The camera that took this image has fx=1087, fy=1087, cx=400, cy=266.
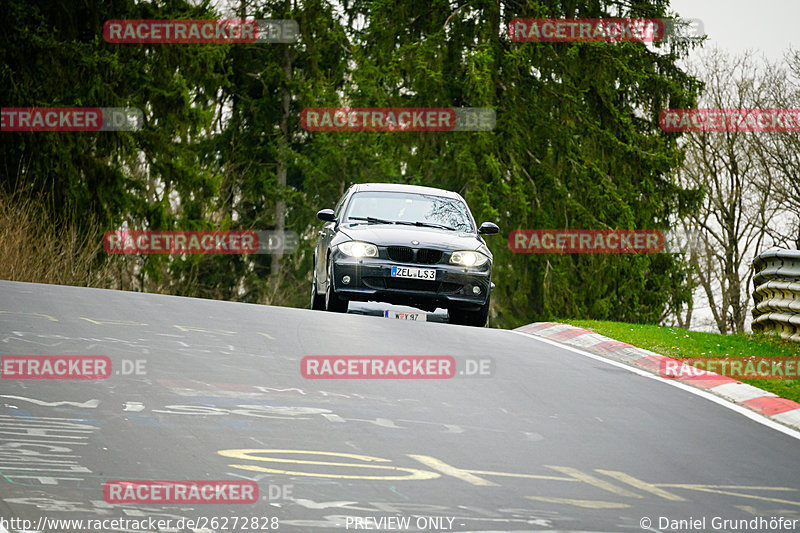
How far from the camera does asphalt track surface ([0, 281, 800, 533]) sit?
19.9ft

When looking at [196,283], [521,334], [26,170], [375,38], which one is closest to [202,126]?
[26,170]

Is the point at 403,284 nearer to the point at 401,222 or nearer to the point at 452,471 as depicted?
the point at 401,222

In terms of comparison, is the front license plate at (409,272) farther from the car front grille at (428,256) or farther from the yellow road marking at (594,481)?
the yellow road marking at (594,481)

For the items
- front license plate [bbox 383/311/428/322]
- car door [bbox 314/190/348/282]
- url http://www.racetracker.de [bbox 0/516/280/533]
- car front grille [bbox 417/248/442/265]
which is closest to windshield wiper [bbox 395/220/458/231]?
car front grille [bbox 417/248/442/265]

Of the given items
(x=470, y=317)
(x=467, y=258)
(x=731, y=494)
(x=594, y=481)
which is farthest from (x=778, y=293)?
(x=594, y=481)

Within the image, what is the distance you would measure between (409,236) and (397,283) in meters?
0.70

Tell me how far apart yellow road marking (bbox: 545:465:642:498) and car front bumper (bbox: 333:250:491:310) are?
759cm

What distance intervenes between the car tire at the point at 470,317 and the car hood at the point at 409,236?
978mm

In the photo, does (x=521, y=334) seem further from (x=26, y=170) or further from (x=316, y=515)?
(x=26, y=170)

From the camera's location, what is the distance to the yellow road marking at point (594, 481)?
6.68m

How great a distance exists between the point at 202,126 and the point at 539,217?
35.4ft

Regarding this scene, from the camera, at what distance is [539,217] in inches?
1328

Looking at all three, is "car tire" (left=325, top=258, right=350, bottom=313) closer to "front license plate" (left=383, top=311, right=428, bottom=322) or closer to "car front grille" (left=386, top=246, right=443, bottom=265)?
"front license plate" (left=383, top=311, right=428, bottom=322)

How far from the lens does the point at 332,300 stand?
15203 millimetres
